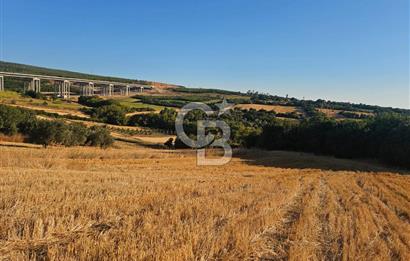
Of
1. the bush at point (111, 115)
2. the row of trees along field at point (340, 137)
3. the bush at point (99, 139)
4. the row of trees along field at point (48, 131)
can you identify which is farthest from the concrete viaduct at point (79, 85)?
the bush at point (99, 139)

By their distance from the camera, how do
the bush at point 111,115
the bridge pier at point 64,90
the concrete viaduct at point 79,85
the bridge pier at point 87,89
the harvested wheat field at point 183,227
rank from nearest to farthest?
1. the harvested wheat field at point 183,227
2. the bush at point 111,115
3. the concrete viaduct at point 79,85
4. the bridge pier at point 64,90
5. the bridge pier at point 87,89

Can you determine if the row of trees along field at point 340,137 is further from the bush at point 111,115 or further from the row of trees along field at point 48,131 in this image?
the bush at point 111,115

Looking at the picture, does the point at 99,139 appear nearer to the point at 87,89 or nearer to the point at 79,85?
the point at 87,89

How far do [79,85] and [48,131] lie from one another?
13717cm

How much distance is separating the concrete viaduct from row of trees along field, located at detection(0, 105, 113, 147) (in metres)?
73.9

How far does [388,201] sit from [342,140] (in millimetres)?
45464

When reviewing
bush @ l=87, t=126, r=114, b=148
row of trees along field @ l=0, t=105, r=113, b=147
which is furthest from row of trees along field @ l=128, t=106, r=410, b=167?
row of trees along field @ l=0, t=105, r=113, b=147

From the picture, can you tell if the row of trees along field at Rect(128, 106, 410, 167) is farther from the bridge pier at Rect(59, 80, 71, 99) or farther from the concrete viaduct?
the concrete viaduct

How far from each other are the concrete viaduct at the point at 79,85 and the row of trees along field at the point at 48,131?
73.9 metres

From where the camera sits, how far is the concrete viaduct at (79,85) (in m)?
131

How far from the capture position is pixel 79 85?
567 ft

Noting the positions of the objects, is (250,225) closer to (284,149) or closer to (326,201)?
(326,201)

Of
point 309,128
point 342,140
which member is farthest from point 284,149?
point 342,140

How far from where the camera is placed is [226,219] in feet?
29.4
